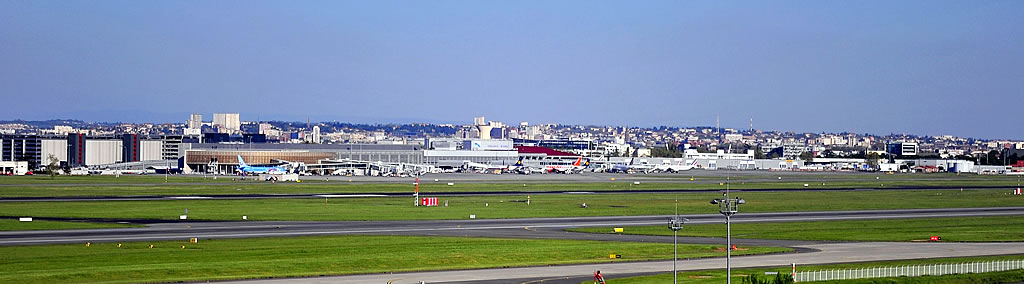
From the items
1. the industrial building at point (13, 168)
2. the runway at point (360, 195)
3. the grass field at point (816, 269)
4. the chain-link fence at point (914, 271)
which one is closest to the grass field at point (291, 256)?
the grass field at point (816, 269)

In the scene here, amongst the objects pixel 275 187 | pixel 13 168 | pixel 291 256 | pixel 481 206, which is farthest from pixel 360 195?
pixel 13 168

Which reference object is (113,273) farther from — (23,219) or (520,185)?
(520,185)

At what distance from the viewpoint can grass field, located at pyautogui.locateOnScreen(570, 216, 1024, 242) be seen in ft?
210

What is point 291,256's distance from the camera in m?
51.3

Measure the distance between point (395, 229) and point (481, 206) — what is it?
22100mm

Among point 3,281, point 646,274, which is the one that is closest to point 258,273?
point 3,281

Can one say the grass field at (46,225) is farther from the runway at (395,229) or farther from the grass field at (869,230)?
the grass field at (869,230)

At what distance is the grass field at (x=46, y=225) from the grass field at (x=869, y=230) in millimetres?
28447

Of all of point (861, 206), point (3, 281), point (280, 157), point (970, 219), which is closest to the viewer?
point (3, 281)

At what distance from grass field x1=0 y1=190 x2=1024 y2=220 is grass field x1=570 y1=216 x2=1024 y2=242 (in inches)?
485

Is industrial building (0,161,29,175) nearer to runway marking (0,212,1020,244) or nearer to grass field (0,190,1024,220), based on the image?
grass field (0,190,1024,220)

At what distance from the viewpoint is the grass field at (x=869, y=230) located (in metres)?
63.9

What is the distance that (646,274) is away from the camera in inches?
1839

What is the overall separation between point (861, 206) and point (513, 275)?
181 ft
